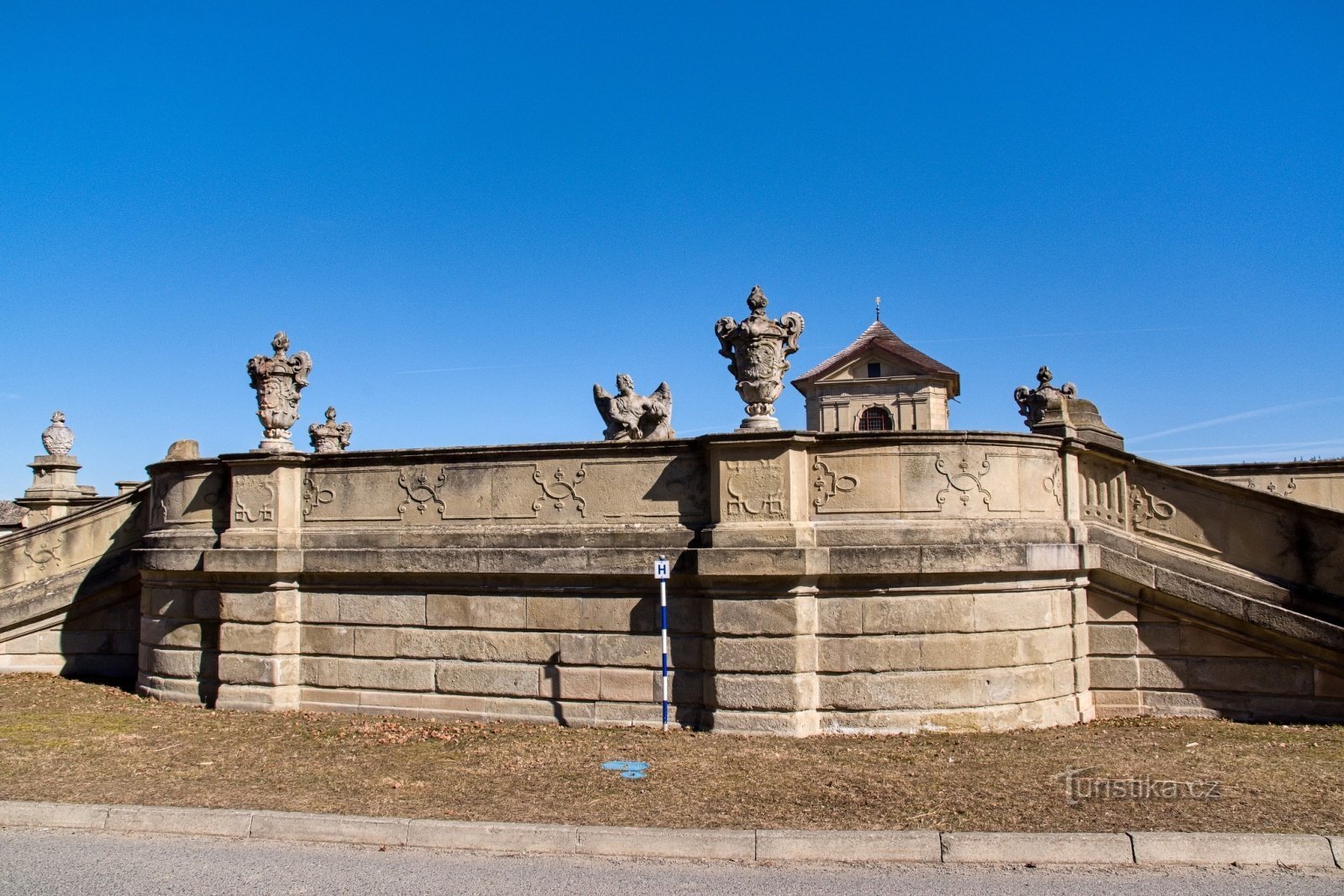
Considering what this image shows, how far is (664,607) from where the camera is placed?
10211 millimetres

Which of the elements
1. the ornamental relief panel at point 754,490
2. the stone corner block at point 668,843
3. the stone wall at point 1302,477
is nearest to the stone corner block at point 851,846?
the stone corner block at point 668,843

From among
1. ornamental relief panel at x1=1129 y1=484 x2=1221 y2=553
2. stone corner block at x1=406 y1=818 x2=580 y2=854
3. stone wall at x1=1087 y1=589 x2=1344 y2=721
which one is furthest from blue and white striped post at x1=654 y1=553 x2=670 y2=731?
ornamental relief panel at x1=1129 y1=484 x2=1221 y2=553

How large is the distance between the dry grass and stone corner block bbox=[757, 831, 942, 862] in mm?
387

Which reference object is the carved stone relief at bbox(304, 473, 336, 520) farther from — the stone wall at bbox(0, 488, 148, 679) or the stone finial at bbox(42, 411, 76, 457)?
the stone finial at bbox(42, 411, 76, 457)

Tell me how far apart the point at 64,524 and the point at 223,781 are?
8415mm

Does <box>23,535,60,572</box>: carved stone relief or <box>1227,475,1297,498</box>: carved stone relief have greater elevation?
<box>1227,475,1297,498</box>: carved stone relief

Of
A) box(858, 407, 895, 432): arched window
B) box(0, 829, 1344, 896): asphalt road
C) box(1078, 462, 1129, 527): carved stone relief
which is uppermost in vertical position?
box(858, 407, 895, 432): arched window

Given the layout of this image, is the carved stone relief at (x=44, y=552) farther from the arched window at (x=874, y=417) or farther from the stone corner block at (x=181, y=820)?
the arched window at (x=874, y=417)

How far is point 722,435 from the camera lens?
10.6 metres

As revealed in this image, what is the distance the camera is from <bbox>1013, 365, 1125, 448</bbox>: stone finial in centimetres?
1196

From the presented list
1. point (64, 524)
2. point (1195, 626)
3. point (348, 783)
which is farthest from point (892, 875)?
point (64, 524)

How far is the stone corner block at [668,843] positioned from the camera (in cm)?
665

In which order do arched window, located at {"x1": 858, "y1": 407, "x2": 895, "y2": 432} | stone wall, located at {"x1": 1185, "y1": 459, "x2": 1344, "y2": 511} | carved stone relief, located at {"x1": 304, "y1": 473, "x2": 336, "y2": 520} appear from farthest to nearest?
arched window, located at {"x1": 858, "y1": 407, "x2": 895, "y2": 432}
stone wall, located at {"x1": 1185, "y1": 459, "x2": 1344, "y2": 511}
carved stone relief, located at {"x1": 304, "y1": 473, "x2": 336, "y2": 520}

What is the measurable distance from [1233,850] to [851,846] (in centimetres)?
237
